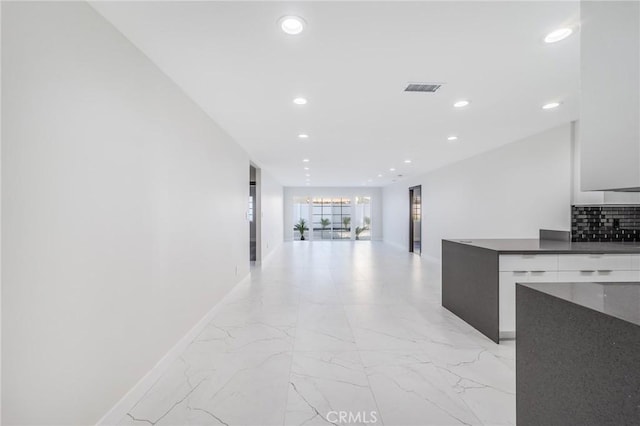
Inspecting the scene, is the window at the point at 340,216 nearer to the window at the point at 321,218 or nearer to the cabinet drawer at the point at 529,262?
the window at the point at 321,218

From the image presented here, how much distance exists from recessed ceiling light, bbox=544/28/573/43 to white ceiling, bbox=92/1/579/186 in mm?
60

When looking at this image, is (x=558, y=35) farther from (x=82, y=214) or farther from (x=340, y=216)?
(x=340, y=216)

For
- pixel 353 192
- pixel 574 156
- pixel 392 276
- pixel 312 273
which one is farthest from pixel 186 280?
pixel 353 192

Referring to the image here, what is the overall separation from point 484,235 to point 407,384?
455cm

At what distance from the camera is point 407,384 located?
2.26m

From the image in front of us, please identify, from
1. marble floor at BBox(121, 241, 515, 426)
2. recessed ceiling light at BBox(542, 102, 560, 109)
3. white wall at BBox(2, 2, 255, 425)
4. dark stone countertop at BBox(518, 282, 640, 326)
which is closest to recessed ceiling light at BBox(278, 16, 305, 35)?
white wall at BBox(2, 2, 255, 425)

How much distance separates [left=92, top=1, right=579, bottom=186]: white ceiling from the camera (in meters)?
1.77

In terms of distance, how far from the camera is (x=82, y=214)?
1.62 metres

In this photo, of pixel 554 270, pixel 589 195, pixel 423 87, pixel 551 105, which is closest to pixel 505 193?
pixel 589 195

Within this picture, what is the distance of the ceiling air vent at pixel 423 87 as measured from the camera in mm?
2744

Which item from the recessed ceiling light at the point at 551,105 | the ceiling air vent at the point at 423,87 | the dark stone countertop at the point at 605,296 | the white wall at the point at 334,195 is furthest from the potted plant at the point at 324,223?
the dark stone countertop at the point at 605,296

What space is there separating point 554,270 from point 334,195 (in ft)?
34.9

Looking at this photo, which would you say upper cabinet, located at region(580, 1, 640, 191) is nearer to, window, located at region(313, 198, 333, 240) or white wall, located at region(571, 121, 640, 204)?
white wall, located at region(571, 121, 640, 204)

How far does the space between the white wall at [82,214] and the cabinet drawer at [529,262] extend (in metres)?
3.19
